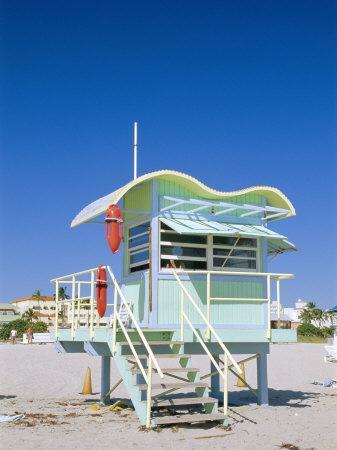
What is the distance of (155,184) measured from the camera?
43.4 ft

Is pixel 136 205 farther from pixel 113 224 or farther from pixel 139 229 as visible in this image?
pixel 113 224

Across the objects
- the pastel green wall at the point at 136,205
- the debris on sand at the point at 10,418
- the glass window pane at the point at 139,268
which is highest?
the pastel green wall at the point at 136,205

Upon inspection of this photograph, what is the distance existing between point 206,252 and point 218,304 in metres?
1.16

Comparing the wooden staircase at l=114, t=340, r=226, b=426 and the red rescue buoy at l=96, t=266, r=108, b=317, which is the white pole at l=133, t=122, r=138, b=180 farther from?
the wooden staircase at l=114, t=340, r=226, b=426

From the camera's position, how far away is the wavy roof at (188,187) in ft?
41.8

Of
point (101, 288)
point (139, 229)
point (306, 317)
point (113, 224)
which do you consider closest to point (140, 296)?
point (101, 288)

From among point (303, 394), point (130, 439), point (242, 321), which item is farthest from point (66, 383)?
point (130, 439)

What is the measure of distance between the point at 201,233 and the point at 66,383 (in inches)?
408

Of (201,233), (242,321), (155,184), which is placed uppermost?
(155,184)

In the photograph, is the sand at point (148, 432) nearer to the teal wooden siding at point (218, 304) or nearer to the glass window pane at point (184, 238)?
the teal wooden siding at point (218, 304)

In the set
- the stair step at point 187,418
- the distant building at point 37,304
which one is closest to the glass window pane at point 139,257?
the stair step at point 187,418

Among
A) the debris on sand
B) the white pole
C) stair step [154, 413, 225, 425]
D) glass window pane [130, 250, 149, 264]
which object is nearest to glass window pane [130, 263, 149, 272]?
glass window pane [130, 250, 149, 264]

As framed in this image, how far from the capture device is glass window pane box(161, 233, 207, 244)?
43.4 feet

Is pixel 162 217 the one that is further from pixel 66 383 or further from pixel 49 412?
pixel 66 383
